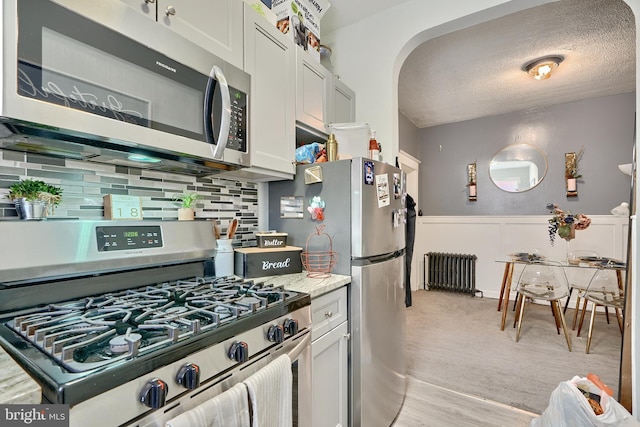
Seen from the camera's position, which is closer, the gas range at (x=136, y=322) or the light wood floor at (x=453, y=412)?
the gas range at (x=136, y=322)

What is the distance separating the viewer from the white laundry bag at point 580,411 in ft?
4.23

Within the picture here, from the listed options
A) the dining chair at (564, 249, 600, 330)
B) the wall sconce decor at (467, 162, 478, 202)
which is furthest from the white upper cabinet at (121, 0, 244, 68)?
the wall sconce decor at (467, 162, 478, 202)

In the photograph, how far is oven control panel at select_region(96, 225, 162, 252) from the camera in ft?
3.32

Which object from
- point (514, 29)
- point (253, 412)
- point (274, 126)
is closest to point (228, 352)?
point (253, 412)

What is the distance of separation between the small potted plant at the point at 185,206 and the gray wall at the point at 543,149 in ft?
11.9

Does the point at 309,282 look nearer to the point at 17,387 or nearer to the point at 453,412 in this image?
the point at 17,387

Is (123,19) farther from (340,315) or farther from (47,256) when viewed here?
(340,315)

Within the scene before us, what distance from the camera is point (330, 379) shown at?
4.30ft

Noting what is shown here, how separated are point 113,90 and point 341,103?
152 centimetres

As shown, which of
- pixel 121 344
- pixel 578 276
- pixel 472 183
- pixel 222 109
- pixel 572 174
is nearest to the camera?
pixel 121 344

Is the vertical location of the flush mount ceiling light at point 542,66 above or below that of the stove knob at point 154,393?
above

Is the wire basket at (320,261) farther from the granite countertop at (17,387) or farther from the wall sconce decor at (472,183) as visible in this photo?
the wall sconce decor at (472,183)

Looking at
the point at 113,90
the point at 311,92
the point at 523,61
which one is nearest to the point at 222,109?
the point at 113,90

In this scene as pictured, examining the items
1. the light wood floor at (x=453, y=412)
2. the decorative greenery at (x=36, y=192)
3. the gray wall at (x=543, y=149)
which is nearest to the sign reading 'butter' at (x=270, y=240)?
the decorative greenery at (x=36, y=192)
